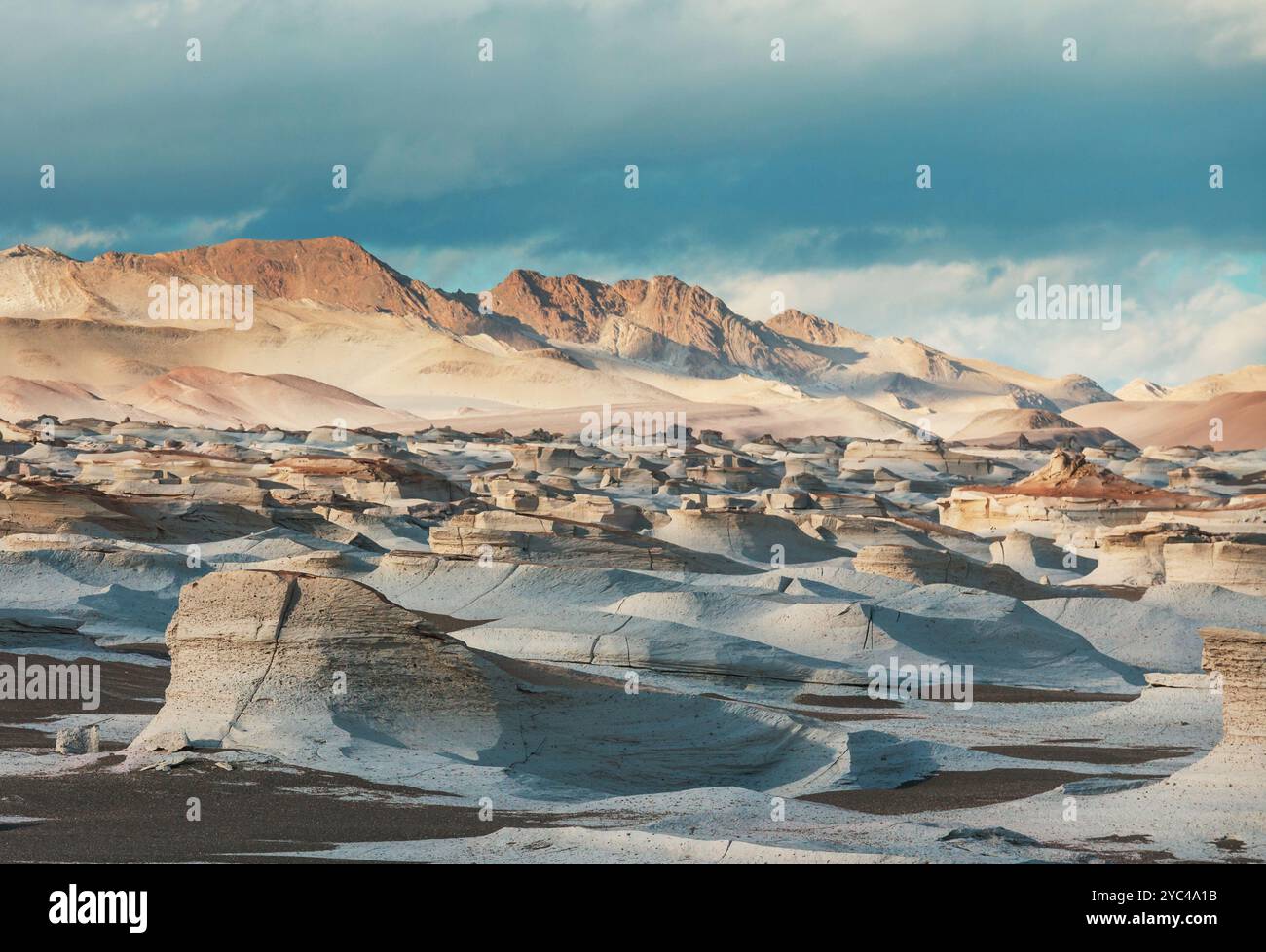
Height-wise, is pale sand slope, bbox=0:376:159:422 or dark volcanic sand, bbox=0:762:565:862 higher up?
pale sand slope, bbox=0:376:159:422

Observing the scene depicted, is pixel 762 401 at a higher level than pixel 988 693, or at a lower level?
higher

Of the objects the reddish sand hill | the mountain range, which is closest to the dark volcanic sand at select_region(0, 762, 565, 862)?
the reddish sand hill

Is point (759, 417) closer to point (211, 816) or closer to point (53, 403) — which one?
point (53, 403)

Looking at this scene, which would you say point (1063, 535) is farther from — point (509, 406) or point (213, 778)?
point (509, 406)

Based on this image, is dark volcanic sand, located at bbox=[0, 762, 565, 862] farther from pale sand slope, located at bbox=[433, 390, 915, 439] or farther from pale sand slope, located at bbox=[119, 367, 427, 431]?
pale sand slope, located at bbox=[119, 367, 427, 431]
